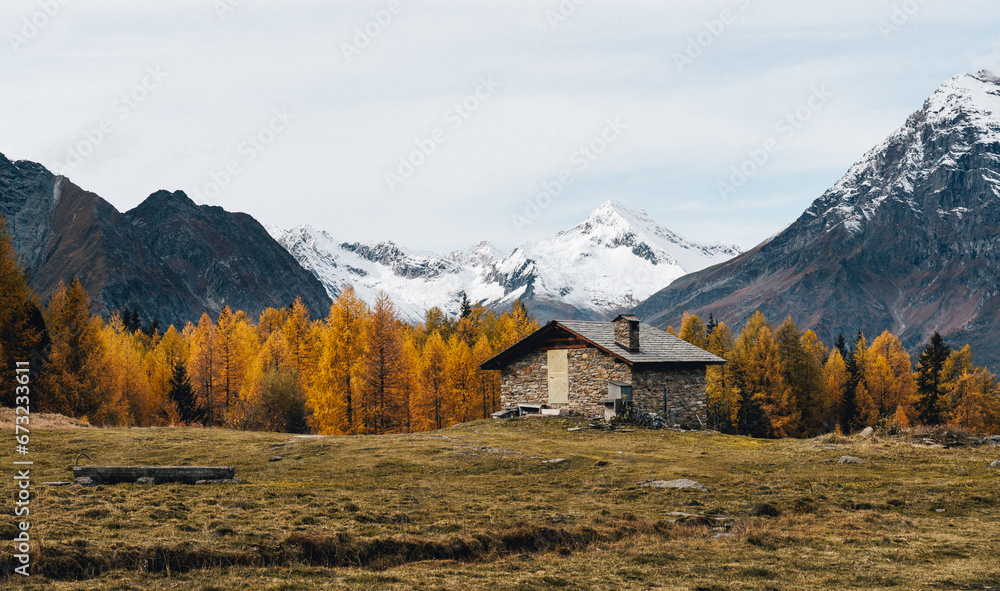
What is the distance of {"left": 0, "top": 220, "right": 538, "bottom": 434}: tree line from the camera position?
175 feet

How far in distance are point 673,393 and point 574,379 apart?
6.43m

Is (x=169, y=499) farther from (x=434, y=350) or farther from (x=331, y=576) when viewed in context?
(x=434, y=350)

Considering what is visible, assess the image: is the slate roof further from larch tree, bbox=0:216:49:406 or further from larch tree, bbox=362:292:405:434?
larch tree, bbox=0:216:49:406

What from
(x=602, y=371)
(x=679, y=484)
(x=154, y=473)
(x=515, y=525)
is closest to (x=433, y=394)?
(x=602, y=371)

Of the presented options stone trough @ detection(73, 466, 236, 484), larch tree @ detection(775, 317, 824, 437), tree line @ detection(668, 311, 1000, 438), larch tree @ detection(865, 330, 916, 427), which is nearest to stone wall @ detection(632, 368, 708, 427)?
tree line @ detection(668, 311, 1000, 438)

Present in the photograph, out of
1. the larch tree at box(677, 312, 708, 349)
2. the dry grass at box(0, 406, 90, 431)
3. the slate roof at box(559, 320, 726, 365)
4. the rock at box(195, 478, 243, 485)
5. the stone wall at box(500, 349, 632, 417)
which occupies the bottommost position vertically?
the rock at box(195, 478, 243, 485)

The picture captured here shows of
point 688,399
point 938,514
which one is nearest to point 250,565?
point 938,514

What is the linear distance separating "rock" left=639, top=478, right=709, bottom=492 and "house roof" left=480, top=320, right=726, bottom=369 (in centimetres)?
2053

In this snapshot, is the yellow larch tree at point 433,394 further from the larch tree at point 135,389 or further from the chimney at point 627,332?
the chimney at point 627,332

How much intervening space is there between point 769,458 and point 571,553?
1763 cm

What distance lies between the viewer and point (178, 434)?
115ft

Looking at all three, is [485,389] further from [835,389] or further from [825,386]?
[835,389]

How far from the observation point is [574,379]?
45.9 m

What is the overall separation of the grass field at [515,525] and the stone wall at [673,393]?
1655 centimetres
